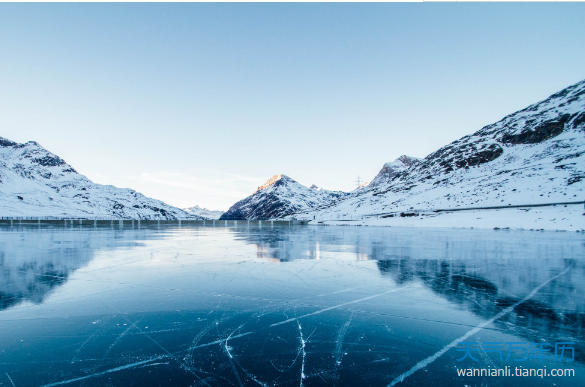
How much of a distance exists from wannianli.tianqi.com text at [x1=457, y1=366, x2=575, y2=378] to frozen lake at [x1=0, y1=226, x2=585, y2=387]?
0.05 m

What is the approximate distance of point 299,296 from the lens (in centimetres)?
627

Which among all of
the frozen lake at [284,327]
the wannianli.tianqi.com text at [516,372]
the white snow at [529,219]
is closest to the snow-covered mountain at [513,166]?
the white snow at [529,219]

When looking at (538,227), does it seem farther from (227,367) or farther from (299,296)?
(227,367)

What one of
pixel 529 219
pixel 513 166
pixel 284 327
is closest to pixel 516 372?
pixel 284 327

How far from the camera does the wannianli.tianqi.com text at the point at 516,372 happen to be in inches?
130

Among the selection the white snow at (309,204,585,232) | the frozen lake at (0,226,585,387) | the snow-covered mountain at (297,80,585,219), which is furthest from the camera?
the snow-covered mountain at (297,80,585,219)

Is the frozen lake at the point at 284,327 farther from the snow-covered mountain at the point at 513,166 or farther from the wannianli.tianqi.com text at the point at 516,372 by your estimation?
the snow-covered mountain at the point at 513,166

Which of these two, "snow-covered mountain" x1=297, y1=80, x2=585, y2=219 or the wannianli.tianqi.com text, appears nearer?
the wannianli.tianqi.com text

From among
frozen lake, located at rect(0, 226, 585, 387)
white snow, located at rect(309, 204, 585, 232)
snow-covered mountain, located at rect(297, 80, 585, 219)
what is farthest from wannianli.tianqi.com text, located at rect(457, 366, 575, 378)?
snow-covered mountain, located at rect(297, 80, 585, 219)

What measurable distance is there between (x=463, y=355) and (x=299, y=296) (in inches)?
127

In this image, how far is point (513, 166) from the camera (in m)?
103

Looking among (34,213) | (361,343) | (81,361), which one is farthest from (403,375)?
(34,213)

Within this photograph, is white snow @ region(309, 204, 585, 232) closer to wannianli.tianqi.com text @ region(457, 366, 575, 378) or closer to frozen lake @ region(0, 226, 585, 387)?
frozen lake @ region(0, 226, 585, 387)

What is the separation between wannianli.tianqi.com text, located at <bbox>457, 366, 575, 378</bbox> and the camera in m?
3.31
